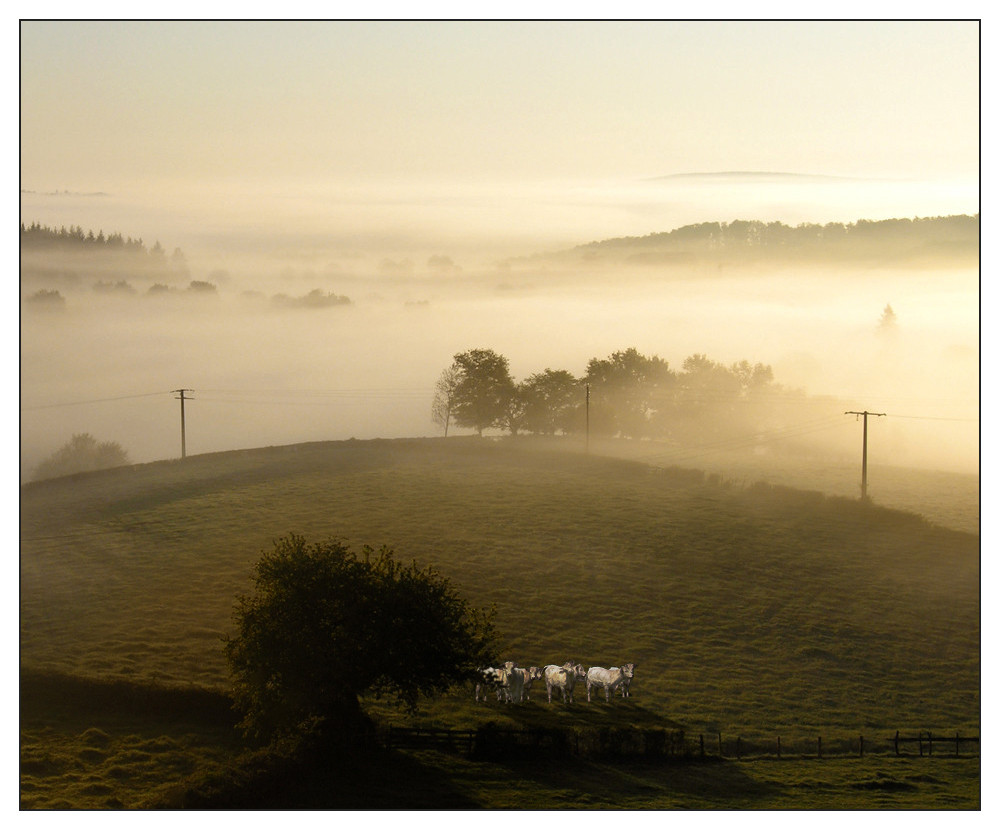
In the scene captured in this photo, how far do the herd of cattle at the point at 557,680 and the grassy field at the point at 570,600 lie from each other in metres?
1.37

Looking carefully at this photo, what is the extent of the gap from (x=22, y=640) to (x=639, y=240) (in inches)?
5139

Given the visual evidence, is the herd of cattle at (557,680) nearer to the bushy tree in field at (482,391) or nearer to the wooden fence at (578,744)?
the wooden fence at (578,744)

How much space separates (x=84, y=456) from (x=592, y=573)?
120602mm

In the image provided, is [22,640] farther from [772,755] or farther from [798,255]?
[798,255]

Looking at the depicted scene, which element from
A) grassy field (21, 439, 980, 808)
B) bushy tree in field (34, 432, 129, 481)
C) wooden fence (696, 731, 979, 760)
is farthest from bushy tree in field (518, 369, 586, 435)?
wooden fence (696, 731, 979, 760)

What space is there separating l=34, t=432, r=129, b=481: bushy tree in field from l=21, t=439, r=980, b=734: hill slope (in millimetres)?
65155

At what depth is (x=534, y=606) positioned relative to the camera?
6209 cm

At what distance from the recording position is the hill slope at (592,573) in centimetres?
5156

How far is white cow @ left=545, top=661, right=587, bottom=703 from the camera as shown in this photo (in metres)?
48.8

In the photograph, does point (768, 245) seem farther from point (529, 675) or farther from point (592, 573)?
point (529, 675)

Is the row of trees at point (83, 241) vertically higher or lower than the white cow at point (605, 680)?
higher

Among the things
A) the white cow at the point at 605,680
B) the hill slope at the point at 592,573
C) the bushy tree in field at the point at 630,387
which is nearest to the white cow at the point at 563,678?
the white cow at the point at 605,680

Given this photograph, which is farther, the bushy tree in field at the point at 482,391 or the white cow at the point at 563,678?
the bushy tree in field at the point at 482,391

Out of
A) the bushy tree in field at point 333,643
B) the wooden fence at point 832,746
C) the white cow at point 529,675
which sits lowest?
the wooden fence at point 832,746
